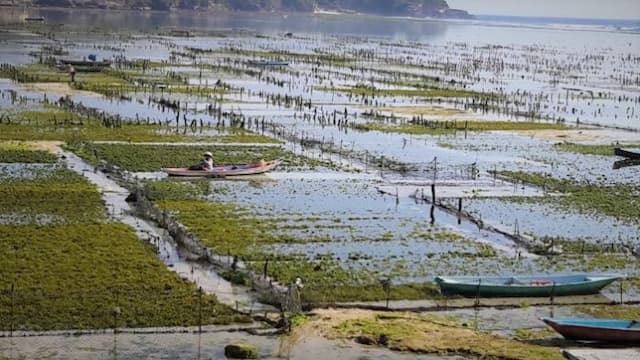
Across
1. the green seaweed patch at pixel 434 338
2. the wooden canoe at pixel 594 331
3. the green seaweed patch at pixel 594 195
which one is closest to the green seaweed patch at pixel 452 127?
the green seaweed patch at pixel 594 195

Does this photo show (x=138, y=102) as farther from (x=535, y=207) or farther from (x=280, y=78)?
(x=535, y=207)

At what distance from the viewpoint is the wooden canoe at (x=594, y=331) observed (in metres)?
20.3

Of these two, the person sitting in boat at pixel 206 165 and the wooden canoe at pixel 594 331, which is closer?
the wooden canoe at pixel 594 331

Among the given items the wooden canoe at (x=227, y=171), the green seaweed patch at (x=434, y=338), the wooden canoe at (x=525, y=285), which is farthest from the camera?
the wooden canoe at (x=227, y=171)

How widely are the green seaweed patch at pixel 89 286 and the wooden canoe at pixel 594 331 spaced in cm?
678

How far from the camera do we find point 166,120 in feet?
160

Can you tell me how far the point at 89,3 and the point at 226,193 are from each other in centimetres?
16971

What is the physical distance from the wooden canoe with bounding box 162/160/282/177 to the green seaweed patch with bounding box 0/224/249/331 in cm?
875

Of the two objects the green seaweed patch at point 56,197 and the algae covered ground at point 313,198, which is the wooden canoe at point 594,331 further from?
the green seaweed patch at point 56,197

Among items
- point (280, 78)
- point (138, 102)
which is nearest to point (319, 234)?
point (138, 102)

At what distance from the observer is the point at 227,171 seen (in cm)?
3597

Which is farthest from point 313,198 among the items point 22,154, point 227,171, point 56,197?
point 22,154

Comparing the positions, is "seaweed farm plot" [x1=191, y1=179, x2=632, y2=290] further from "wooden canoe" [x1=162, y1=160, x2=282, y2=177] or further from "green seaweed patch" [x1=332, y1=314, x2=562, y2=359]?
"green seaweed patch" [x1=332, y1=314, x2=562, y2=359]

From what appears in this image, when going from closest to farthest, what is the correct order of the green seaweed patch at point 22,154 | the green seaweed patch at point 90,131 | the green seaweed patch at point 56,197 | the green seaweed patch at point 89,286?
1. the green seaweed patch at point 89,286
2. the green seaweed patch at point 56,197
3. the green seaweed patch at point 22,154
4. the green seaweed patch at point 90,131
